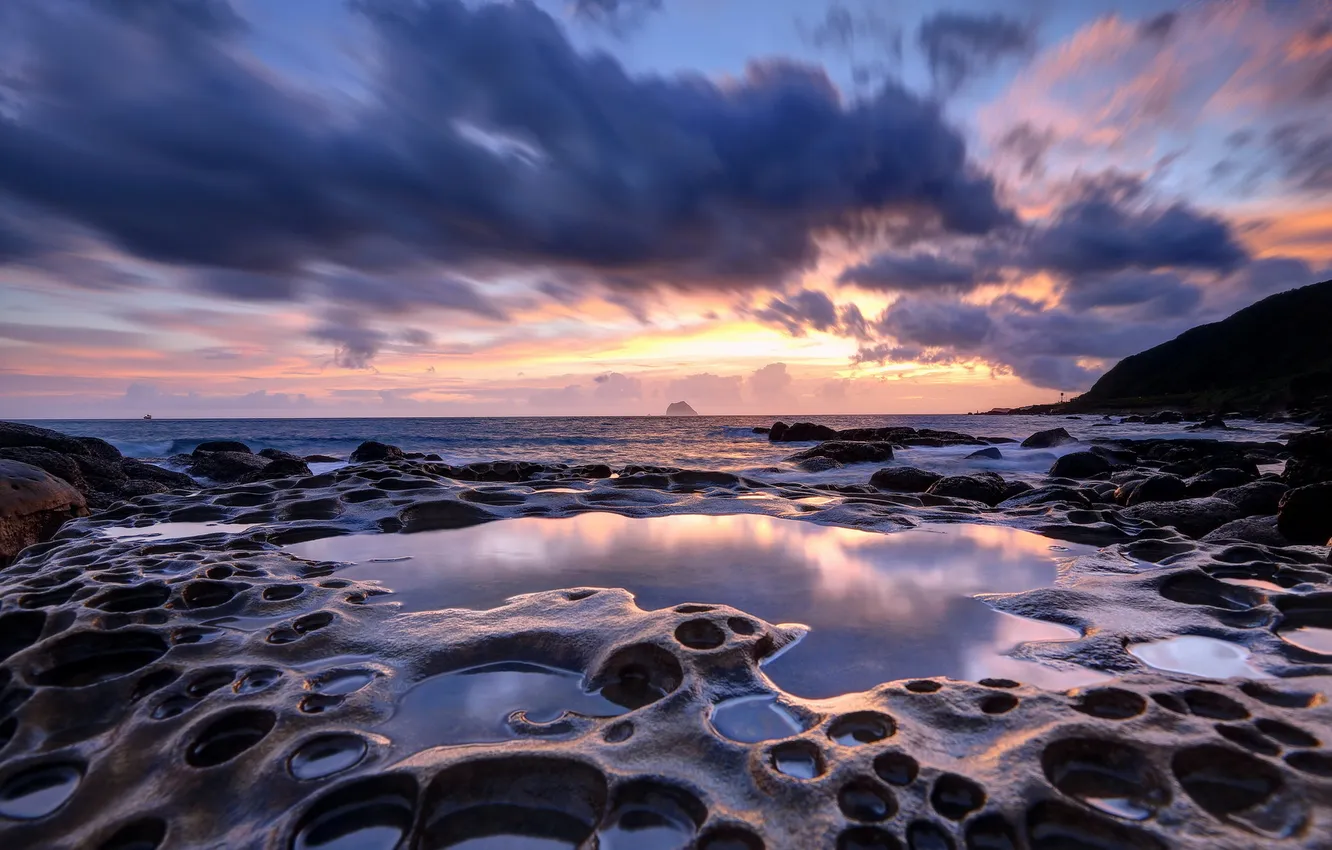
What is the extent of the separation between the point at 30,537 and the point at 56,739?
4.75 meters

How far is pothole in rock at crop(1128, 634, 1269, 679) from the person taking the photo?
247 centimetres

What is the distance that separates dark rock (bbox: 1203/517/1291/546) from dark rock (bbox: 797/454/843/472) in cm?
978

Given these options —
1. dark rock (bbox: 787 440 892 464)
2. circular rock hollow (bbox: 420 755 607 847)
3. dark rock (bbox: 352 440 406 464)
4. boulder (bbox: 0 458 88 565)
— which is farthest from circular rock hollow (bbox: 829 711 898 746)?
dark rock (bbox: 787 440 892 464)

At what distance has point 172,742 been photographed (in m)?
2.02

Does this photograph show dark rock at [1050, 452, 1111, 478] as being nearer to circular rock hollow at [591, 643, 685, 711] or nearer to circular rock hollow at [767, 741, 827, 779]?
circular rock hollow at [591, 643, 685, 711]

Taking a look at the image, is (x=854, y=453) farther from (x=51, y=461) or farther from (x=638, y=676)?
(x=51, y=461)

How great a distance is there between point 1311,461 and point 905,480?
4734 mm

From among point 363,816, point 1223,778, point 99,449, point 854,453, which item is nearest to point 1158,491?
point 1223,778

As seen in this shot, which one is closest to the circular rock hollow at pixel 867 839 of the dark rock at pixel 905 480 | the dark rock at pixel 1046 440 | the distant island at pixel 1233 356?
→ the dark rock at pixel 905 480

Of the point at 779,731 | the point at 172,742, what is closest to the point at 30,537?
the point at 172,742

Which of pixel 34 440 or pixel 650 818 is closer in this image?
pixel 650 818

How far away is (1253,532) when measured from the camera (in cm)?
504

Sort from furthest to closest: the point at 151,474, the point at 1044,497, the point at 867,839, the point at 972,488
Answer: the point at 151,474 < the point at 972,488 < the point at 1044,497 < the point at 867,839

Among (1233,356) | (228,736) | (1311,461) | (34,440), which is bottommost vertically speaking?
(228,736)
